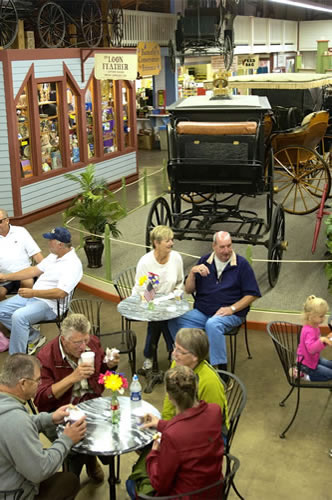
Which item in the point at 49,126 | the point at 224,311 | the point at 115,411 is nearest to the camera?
the point at 115,411

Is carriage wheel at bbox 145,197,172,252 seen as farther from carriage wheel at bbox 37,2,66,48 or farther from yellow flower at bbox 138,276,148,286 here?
carriage wheel at bbox 37,2,66,48

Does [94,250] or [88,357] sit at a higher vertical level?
[88,357]

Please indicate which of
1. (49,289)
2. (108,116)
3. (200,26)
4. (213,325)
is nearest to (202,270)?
(213,325)

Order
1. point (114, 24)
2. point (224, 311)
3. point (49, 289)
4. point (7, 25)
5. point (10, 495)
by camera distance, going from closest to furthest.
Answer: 1. point (10, 495)
2. point (224, 311)
3. point (49, 289)
4. point (7, 25)
5. point (114, 24)

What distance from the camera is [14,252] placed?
682 centimetres

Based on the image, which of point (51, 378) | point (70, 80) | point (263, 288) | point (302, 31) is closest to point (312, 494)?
point (51, 378)

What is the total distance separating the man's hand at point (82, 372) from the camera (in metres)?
4.08

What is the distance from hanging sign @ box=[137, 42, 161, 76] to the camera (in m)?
17.6

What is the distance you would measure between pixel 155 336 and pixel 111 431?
214 cm

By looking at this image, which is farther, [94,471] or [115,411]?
[94,471]

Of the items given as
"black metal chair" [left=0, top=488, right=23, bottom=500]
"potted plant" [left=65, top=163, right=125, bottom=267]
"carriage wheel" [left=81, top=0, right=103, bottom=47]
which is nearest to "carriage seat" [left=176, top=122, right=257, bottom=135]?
"potted plant" [left=65, top=163, right=125, bottom=267]

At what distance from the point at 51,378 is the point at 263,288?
3875 millimetres

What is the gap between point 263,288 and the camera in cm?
760

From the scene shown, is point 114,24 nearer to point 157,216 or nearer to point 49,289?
point 157,216
